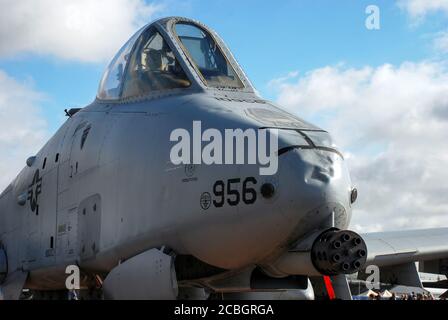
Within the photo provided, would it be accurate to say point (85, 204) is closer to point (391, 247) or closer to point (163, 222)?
point (163, 222)

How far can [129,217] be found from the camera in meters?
8.95

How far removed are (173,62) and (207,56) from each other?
21.8 inches

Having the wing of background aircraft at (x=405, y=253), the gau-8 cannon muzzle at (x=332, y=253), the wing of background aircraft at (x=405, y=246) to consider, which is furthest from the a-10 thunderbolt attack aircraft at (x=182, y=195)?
the wing of background aircraft at (x=405, y=253)

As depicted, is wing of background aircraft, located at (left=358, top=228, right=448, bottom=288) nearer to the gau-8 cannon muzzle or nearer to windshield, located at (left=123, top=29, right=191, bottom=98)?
windshield, located at (left=123, top=29, right=191, bottom=98)

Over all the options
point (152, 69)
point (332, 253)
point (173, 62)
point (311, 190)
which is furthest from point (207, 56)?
point (332, 253)

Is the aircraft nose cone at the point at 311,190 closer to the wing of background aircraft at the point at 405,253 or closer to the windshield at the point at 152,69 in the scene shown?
the windshield at the point at 152,69

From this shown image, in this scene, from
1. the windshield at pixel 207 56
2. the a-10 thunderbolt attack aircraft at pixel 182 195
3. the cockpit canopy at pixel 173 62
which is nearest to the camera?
the a-10 thunderbolt attack aircraft at pixel 182 195

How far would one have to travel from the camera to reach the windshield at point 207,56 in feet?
32.2

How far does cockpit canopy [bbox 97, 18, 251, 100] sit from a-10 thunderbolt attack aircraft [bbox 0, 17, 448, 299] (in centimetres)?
2

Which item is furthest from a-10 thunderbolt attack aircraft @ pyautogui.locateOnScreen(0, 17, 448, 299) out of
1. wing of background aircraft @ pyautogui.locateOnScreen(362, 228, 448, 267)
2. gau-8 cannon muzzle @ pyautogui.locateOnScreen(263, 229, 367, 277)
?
wing of background aircraft @ pyautogui.locateOnScreen(362, 228, 448, 267)

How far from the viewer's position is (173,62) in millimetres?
9883

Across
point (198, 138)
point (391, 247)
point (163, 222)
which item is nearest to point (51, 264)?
point (163, 222)

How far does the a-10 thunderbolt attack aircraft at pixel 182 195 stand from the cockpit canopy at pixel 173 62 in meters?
0.02

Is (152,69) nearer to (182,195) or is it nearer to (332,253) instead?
(182,195)
